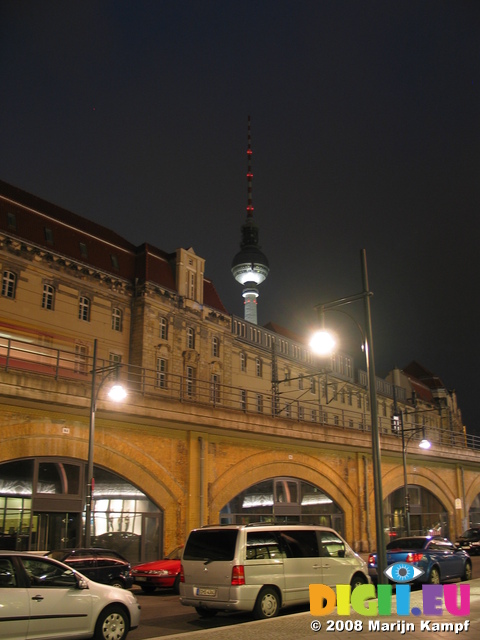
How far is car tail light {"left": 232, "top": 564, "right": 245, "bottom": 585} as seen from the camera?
11992mm

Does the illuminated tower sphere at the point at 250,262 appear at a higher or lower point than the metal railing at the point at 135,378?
higher

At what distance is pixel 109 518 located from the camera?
884 inches

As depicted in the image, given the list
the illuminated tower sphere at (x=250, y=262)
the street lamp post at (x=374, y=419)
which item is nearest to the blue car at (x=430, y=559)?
the street lamp post at (x=374, y=419)

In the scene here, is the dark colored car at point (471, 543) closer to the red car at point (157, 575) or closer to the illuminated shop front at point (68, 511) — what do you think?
the illuminated shop front at point (68, 511)

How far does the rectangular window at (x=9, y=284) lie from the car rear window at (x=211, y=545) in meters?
28.3

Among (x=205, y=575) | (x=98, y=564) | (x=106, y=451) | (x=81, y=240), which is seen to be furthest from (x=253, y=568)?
(x=81, y=240)

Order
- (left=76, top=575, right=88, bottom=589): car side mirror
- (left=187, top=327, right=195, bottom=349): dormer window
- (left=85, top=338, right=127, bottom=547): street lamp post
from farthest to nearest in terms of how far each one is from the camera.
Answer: (left=187, top=327, right=195, bottom=349): dormer window, (left=85, top=338, right=127, bottom=547): street lamp post, (left=76, top=575, right=88, bottom=589): car side mirror

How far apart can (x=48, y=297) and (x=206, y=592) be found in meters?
31.1

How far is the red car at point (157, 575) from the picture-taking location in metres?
18.1

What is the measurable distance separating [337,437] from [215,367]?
75.4ft

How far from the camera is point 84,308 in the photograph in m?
42.7

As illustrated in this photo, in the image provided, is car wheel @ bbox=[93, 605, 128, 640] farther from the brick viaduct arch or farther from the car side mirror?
the brick viaduct arch

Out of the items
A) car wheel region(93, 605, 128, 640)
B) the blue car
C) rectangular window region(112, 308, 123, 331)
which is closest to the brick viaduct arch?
the blue car

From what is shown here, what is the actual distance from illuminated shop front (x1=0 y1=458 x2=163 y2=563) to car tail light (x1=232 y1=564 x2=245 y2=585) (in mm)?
10494
